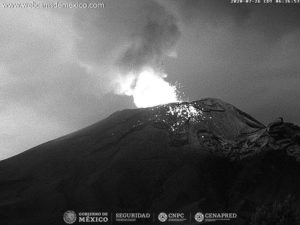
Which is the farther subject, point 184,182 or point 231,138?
point 231,138

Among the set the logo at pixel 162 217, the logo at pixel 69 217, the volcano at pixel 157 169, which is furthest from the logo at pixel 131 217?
the logo at pixel 69 217

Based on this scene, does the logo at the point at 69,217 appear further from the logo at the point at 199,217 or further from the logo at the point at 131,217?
the logo at the point at 199,217

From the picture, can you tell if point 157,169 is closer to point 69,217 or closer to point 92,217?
point 92,217

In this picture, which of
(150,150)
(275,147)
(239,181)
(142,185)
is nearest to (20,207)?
(142,185)

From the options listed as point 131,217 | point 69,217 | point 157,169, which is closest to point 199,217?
point 131,217

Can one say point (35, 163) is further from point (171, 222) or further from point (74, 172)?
point (171, 222)
